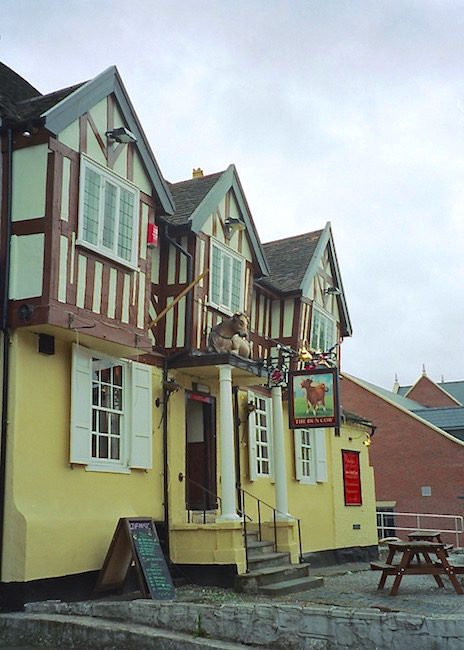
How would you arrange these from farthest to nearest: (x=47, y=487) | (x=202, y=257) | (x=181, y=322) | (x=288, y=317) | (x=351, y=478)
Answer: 1. (x=351, y=478)
2. (x=288, y=317)
3. (x=202, y=257)
4. (x=181, y=322)
5. (x=47, y=487)

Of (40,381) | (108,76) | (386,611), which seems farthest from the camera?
(108,76)

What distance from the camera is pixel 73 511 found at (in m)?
11.2

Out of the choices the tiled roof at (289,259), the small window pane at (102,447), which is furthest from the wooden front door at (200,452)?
the tiled roof at (289,259)

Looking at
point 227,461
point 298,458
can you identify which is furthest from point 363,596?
point 298,458

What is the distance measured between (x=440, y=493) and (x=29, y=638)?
89.1 feet

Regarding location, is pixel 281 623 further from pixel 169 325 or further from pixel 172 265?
pixel 172 265

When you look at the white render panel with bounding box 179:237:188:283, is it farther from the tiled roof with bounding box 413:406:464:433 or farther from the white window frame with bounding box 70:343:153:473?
the tiled roof with bounding box 413:406:464:433

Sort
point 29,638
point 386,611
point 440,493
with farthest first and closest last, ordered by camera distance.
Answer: point 440,493, point 29,638, point 386,611

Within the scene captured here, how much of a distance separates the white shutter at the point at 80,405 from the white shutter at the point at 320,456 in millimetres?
8638

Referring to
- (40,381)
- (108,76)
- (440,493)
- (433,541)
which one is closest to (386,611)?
(433,541)

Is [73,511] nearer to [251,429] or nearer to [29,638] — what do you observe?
[29,638]

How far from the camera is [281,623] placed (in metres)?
9.00

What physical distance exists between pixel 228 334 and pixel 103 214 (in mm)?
3533

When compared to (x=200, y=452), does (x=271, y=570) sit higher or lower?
lower
